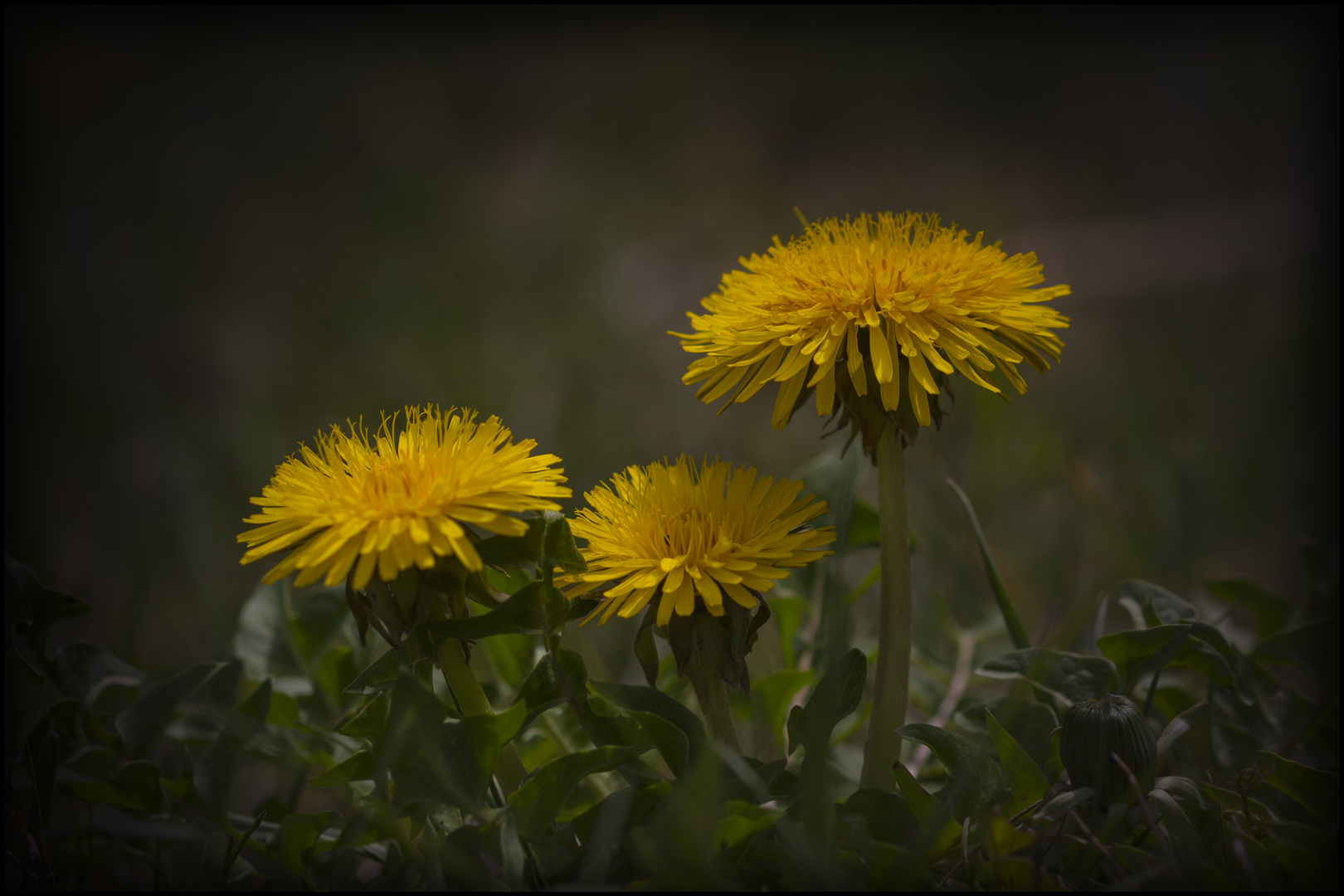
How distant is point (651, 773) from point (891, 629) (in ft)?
1.38

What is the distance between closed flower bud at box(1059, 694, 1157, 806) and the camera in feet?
3.64

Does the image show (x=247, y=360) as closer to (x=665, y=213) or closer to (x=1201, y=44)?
(x=665, y=213)

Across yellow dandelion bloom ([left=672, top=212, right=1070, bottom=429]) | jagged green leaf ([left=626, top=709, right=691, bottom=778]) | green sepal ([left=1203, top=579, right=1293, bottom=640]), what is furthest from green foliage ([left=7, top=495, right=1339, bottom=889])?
yellow dandelion bloom ([left=672, top=212, right=1070, bottom=429])

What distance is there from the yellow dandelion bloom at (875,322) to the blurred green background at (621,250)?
0.93 meters

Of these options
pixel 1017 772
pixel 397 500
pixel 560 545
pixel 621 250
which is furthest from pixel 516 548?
pixel 621 250

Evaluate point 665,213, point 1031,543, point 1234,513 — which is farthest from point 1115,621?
point 665,213

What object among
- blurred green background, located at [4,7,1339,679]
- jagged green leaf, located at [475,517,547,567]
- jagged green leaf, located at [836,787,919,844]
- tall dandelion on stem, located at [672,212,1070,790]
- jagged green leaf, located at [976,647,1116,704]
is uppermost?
blurred green background, located at [4,7,1339,679]

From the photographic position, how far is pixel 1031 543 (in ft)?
8.02

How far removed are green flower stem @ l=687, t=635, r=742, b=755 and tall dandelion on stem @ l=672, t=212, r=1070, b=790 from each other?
0.77 ft

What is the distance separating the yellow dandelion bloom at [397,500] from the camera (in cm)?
102

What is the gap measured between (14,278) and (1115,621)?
4358 mm

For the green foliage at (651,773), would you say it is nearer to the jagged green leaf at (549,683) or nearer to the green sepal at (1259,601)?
the jagged green leaf at (549,683)

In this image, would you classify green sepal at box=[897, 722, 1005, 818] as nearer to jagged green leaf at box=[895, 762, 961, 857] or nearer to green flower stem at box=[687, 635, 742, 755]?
jagged green leaf at box=[895, 762, 961, 857]

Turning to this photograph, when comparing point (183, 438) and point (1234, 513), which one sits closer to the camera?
point (1234, 513)
